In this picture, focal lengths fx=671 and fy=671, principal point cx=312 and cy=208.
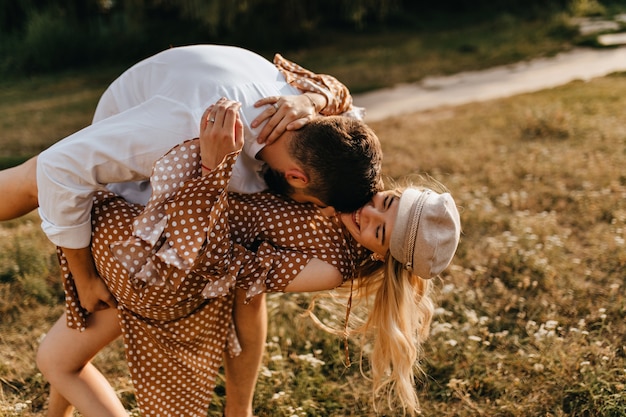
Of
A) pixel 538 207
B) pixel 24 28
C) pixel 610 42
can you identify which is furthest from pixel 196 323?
pixel 24 28

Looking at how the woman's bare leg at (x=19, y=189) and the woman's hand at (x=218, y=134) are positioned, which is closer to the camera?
the woman's hand at (x=218, y=134)

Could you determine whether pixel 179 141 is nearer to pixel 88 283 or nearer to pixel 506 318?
pixel 88 283

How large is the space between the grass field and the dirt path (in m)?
2.22

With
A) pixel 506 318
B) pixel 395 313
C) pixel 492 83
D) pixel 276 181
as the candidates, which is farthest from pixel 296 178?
pixel 492 83

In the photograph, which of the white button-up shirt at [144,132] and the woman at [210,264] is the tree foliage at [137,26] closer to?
the white button-up shirt at [144,132]

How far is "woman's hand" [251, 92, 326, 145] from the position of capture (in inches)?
90.4

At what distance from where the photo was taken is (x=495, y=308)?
3492 millimetres

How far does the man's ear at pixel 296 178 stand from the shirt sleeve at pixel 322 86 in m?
0.31

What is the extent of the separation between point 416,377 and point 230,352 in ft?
3.06

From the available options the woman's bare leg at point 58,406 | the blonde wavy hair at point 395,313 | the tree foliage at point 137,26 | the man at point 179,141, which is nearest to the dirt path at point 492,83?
the tree foliage at point 137,26

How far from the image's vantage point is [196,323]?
8.00ft

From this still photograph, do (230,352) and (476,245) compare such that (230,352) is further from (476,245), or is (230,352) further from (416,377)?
(476,245)

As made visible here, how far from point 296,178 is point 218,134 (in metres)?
0.38

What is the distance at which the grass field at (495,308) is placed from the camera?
2904mm
